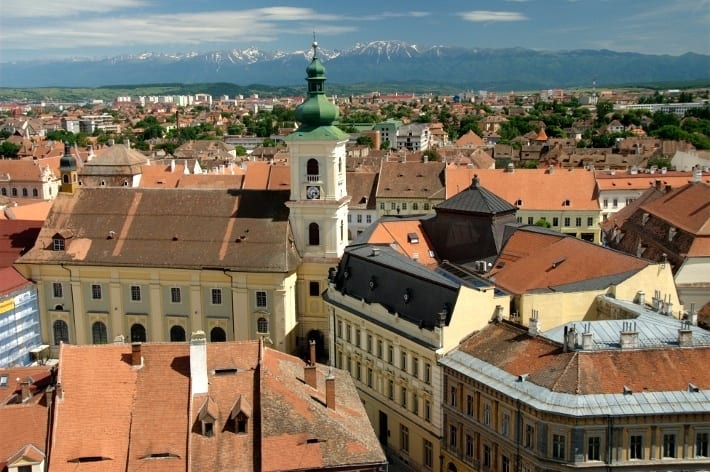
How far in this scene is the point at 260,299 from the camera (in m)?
57.7

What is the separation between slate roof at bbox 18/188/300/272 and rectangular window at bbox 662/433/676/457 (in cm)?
2902

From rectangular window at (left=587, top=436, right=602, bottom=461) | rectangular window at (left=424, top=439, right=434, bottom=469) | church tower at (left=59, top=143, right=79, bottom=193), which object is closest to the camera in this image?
rectangular window at (left=587, top=436, right=602, bottom=461)

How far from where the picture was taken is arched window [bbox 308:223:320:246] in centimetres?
5875

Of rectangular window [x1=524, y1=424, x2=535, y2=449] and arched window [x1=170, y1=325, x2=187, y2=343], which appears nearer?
rectangular window [x1=524, y1=424, x2=535, y2=449]

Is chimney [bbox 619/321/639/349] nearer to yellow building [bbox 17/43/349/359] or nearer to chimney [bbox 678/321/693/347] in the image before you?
chimney [bbox 678/321/693/347]

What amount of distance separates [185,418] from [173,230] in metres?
30.4

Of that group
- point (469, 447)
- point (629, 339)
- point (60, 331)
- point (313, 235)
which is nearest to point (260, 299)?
point (313, 235)

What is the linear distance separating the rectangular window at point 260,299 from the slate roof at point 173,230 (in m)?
1.97

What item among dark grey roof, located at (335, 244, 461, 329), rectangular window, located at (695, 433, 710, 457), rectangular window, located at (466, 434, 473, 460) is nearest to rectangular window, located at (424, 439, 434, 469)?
rectangular window, located at (466, 434, 473, 460)

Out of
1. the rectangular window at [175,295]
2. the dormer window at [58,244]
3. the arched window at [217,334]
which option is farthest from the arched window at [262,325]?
the dormer window at [58,244]

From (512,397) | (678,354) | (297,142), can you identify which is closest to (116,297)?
(297,142)

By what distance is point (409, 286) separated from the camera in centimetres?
4488

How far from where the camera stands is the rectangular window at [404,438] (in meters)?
44.6

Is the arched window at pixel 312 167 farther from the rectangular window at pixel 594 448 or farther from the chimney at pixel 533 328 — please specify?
the rectangular window at pixel 594 448
